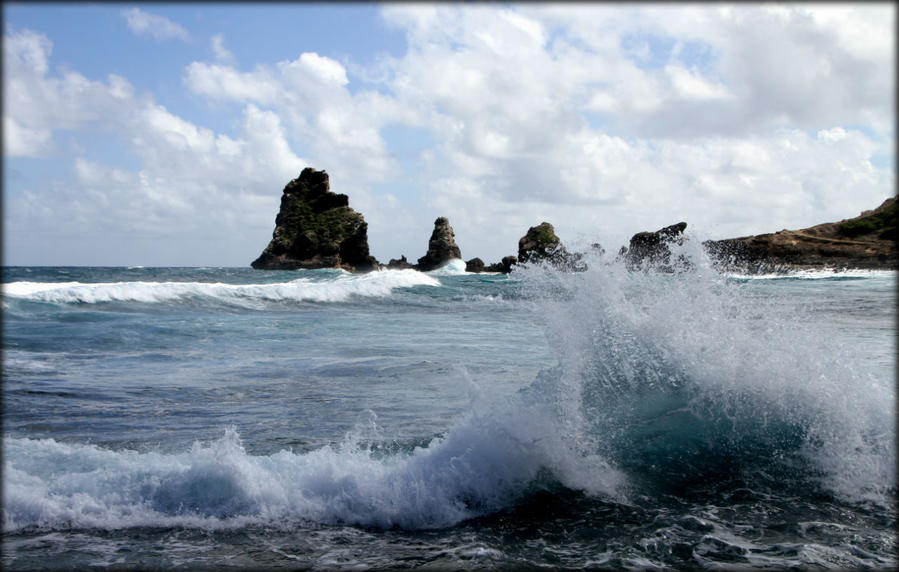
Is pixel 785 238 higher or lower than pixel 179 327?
higher

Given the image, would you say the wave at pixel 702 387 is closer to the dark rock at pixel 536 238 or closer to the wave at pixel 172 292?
the wave at pixel 172 292

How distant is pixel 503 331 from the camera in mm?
14719

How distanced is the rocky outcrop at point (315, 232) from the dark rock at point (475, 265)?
36.7 feet

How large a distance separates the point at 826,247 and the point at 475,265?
38.1 m

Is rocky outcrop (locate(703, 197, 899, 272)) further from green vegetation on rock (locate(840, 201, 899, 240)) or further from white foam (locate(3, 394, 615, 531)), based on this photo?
white foam (locate(3, 394, 615, 531))

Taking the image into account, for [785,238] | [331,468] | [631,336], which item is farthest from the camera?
[785,238]

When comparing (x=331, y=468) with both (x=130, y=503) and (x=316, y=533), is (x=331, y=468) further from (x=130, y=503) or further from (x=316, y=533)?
(x=130, y=503)

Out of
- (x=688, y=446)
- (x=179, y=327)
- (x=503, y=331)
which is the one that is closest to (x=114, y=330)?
(x=179, y=327)

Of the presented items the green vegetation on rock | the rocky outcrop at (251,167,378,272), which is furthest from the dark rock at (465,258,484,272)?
the green vegetation on rock

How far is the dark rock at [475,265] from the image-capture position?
2874 inches

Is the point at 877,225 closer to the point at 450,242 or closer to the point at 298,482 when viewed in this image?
the point at 450,242

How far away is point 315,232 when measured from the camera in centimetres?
7012

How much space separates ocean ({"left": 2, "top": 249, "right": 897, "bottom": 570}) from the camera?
3.83 metres

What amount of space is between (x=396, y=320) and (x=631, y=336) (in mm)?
13054
